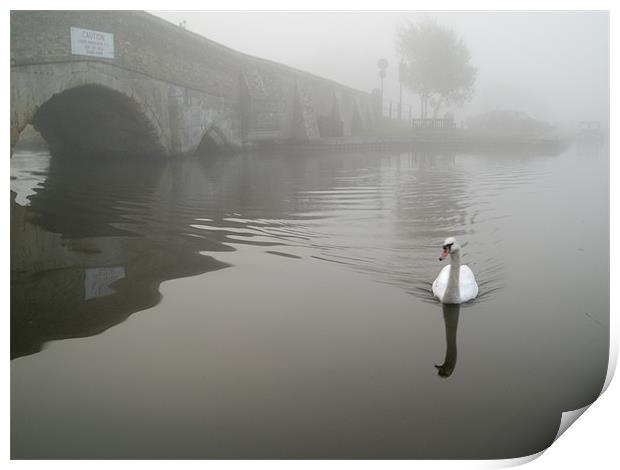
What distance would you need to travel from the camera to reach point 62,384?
270cm

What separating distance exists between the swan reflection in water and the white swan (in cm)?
7

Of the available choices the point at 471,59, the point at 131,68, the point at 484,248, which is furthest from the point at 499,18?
the point at 131,68

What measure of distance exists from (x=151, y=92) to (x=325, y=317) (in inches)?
344

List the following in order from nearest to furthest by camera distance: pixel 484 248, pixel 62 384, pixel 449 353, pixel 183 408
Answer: pixel 183 408, pixel 62 384, pixel 449 353, pixel 484 248

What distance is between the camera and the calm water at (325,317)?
2.45 m

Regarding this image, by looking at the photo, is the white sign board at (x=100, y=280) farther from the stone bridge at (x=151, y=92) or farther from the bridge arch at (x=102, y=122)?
the bridge arch at (x=102, y=122)

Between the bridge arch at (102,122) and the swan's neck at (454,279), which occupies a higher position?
the bridge arch at (102,122)

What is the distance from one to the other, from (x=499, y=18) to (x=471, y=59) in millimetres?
726

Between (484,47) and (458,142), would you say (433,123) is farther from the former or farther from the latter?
(484,47)

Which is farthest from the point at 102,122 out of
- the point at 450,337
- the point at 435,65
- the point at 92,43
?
the point at 450,337

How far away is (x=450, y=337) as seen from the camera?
3.51 meters

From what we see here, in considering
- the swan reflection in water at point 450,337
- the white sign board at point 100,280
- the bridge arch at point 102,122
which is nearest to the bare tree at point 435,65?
the swan reflection in water at point 450,337

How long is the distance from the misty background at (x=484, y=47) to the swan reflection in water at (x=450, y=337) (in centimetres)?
155

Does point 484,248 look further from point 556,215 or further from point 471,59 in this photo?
point 471,59
